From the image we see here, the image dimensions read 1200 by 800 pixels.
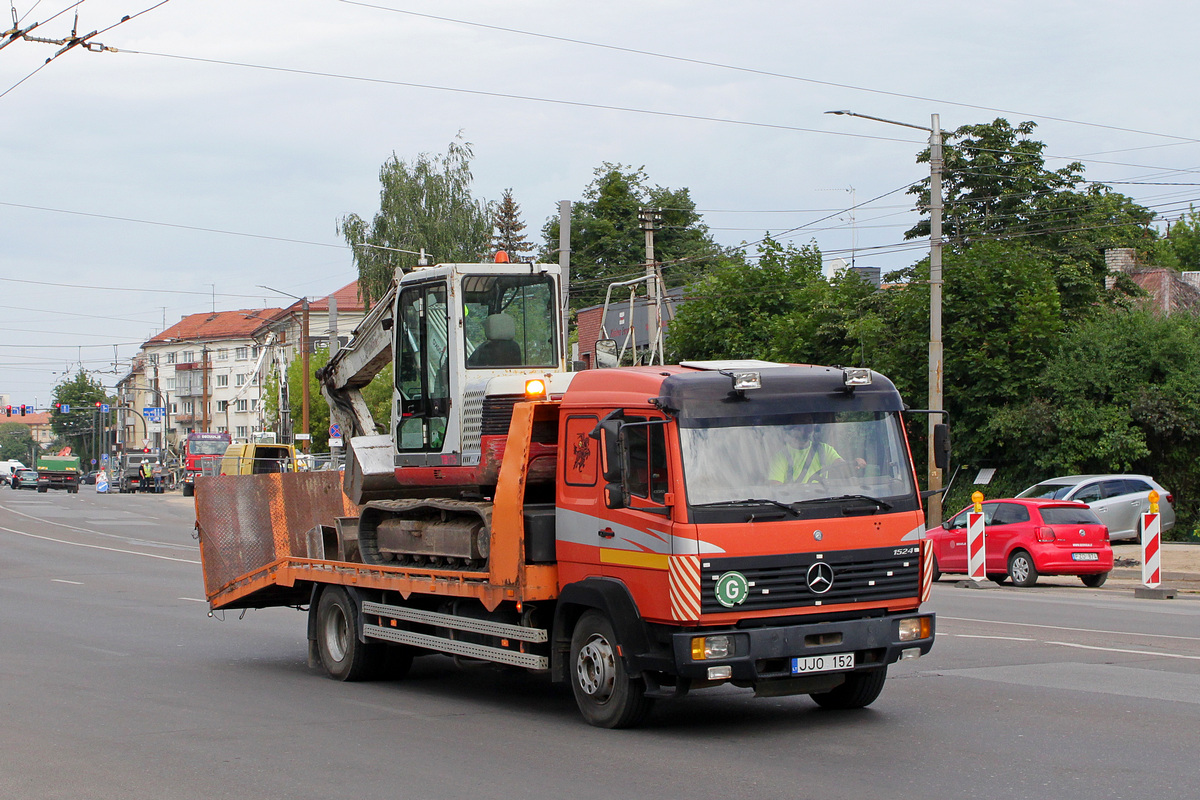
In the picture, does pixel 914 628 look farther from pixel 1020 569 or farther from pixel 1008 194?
pixel 1008 194

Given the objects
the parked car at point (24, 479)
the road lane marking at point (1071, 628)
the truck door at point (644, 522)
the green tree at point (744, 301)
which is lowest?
the parked car at point (24, 479)

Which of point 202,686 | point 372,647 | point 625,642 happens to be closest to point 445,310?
point 372,647

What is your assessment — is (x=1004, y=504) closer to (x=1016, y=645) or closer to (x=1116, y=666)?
(x=1016, y=645)

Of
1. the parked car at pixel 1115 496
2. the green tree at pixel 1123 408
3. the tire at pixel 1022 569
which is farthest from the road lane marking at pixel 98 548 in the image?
the green tree at pixel 1123 408

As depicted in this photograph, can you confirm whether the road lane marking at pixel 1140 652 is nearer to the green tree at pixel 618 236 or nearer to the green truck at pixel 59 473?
the green tree at pixel 618 236

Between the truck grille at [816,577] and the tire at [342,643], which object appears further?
the tire at [342,643]

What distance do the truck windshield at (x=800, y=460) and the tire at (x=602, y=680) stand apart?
1222mm

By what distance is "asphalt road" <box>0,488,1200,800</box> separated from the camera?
7176mm

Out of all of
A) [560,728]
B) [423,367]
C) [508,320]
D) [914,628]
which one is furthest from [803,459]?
[423,367]

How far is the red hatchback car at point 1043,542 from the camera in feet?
68.4

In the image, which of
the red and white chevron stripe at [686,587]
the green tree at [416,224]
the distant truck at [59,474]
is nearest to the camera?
the red and white chevron stripe at [686,587]

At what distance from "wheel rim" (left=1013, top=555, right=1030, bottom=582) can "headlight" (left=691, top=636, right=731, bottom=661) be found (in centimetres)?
1472

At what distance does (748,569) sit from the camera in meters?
8.11

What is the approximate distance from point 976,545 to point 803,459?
1435 centimetres
